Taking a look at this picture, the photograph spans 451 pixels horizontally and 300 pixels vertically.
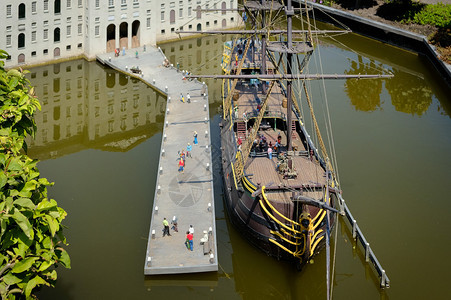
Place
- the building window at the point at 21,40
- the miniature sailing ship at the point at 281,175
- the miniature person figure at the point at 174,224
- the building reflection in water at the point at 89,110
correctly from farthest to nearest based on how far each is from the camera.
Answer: the building window at the point at 21,40, the building reflection in water at the point at 89,110, the miniature person figure at the point at 174,224, the miniature sailing ship at the point at 281,175

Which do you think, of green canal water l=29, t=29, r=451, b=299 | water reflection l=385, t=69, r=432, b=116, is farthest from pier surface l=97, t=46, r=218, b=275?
water reflection l=385, t=69, r=432, b=116

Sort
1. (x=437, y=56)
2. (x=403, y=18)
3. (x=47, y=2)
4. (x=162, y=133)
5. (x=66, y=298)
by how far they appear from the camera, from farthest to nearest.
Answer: (x=403, y=18) < (x=437, y=56) < (x=47, y=2) < (x=162, y=133) < (x=66, y=298)

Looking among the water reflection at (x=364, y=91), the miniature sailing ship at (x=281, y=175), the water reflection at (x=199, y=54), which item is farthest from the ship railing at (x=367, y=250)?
the water reflection at (x=199, y=54)

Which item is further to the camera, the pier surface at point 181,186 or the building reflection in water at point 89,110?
the building reflection in water at point 89,110

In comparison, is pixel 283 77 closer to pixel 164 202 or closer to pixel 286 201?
pixel 286 201

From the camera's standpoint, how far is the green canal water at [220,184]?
36.4 m

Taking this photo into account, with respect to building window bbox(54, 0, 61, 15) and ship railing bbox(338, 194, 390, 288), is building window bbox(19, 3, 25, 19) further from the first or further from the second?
ship railing bbox(338, 194, 390, 288)

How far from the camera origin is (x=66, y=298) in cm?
3472

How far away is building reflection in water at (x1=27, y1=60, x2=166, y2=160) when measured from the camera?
55.9 m

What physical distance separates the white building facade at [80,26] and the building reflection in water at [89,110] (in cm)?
216

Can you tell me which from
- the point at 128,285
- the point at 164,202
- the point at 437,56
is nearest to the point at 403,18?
the point at 437,56

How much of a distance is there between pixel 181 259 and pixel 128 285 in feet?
11.9

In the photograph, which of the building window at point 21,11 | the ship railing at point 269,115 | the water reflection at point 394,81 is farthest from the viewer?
the building window at point 21,11

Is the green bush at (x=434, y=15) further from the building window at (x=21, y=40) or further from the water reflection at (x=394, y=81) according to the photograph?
the building window at (x=21, y=40)
